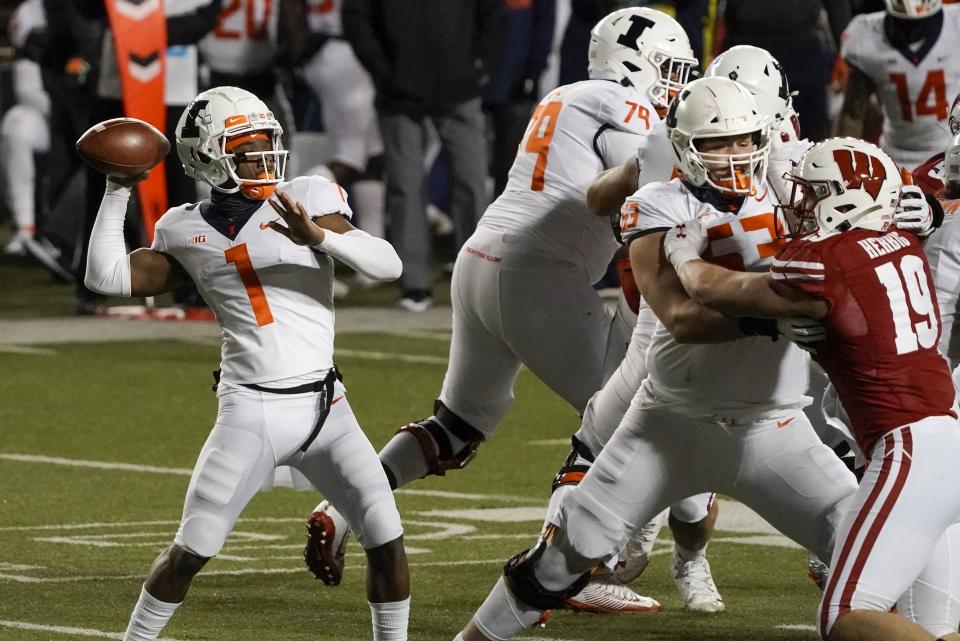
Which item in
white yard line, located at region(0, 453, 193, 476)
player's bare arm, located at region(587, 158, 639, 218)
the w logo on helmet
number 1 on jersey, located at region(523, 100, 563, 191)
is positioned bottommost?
white yard line, located at region(0, 453, 193, 476)

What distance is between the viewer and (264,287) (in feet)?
18.2

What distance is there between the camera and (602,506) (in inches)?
205

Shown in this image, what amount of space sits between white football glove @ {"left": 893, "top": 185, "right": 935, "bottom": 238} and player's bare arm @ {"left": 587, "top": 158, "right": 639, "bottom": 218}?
3.23 ft

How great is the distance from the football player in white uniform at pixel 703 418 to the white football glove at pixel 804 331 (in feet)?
0.60

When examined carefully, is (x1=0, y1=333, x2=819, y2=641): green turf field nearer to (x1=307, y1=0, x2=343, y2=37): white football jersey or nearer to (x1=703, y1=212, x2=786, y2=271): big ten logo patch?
(x1=703, y1=212, x2=786, y2=271): big ten logo patch

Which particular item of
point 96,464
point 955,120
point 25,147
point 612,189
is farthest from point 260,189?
point 25,147

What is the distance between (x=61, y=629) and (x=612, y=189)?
1.93 metres

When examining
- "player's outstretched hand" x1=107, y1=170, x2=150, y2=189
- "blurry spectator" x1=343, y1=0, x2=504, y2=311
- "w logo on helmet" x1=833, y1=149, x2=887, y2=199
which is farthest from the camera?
"blurry spectator" x1=343, y1=0, x2=504, y2=311

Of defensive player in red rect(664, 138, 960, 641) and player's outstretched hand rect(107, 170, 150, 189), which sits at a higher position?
defensive player in red rect(664, 138, 960, 641)

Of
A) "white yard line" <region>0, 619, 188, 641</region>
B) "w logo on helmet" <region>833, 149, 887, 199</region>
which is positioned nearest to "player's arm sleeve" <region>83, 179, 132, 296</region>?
"white yard line" <region>0, 619, 188, 641</region>

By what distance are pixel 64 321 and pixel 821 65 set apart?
4.73m

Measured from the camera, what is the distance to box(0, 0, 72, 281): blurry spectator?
16656 millimetres

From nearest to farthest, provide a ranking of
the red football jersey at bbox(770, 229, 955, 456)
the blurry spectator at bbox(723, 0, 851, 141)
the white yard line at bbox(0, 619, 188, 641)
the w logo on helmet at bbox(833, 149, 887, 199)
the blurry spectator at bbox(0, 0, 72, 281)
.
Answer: the red football jersey at bbox(770, 229, 955, 456) < the w logo on helmet at bbox(833, 149, 887, 199) < the white yard line at bbox(0, 619, 188, 641) < the blurry spectator at bbox(723, 0, 851, 141) < the blurry spectator at bbox(0, 0, 72, 281)

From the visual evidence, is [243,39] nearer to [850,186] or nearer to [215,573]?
[215,573]
